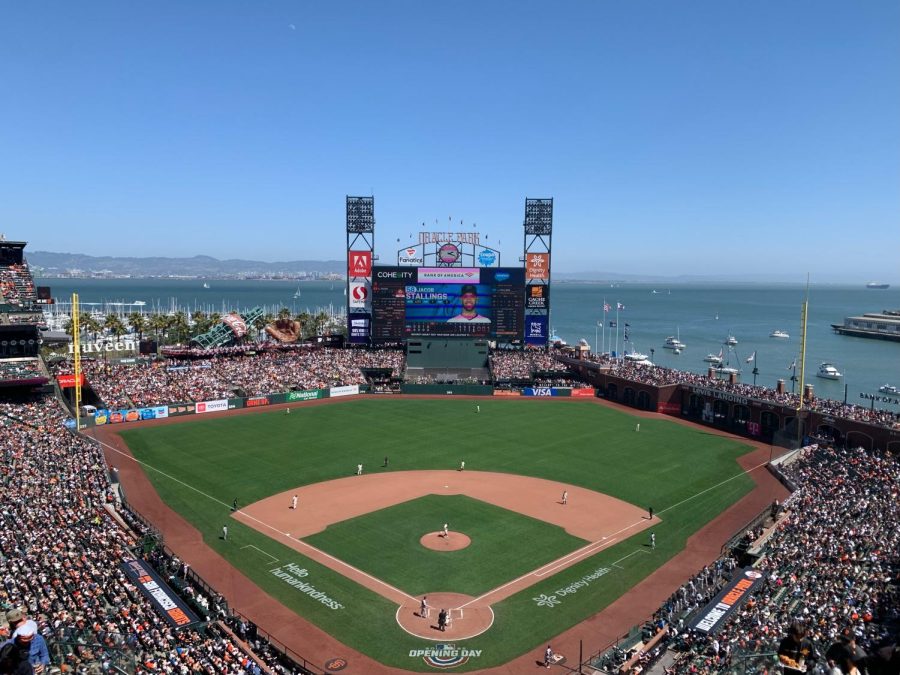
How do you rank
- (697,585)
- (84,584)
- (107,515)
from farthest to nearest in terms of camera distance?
(107,515), (697,585), (84,584)

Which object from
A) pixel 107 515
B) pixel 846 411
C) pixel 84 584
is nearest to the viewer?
pixel 84 584

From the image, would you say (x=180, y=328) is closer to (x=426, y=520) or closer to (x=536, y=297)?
(x=536, y=297)

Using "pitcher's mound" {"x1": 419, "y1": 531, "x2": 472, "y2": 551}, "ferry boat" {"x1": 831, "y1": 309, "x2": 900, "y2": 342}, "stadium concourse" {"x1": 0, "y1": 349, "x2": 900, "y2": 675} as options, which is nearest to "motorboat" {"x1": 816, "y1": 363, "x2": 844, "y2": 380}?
"stadium concourse" {"x1": 0, "y1": 349, "x2": 900, "y2": 675}

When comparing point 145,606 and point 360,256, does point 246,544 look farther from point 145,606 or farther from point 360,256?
point 360,256

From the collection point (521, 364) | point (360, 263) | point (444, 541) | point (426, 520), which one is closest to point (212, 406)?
point (360, 263)

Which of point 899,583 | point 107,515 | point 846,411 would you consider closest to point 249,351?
point 107,515
